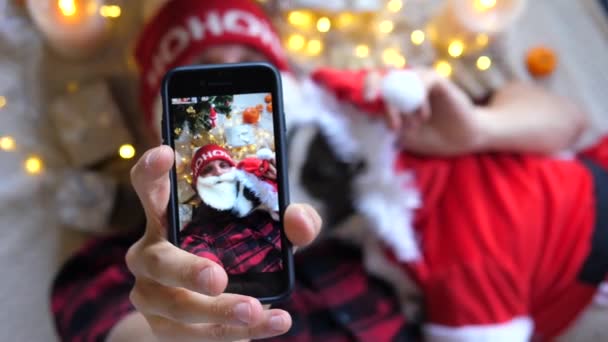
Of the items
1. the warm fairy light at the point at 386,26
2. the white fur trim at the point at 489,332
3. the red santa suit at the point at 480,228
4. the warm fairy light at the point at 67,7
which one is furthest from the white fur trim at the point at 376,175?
the warm fairy light at the point at 67,7

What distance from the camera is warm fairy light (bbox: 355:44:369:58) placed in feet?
2.55

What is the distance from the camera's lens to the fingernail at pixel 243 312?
1.08 feet

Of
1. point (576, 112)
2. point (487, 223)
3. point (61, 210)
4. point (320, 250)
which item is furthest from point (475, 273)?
point (61, 210)

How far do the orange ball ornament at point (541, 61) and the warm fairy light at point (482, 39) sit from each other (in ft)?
0.29

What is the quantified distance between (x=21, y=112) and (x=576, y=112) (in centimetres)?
80

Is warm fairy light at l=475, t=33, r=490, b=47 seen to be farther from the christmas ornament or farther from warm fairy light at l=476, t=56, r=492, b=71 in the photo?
the christmas ornament

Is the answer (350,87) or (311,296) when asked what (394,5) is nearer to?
(350,87)

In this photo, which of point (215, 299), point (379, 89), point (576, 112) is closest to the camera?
point (215, 299)

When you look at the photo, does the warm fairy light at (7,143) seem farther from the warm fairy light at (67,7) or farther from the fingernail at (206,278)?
the fingernail at (206,278)

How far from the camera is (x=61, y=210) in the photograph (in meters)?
0.69

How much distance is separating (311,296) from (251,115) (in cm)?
34

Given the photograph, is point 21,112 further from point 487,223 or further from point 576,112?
point 576,112

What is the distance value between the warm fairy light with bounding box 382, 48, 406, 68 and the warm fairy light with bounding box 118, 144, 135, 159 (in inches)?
15.9

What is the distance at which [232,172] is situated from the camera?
36 cm
